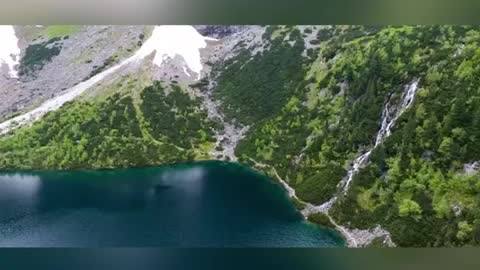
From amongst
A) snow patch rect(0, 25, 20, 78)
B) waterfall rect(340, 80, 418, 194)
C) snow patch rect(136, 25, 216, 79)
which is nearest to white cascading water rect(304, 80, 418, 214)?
waterfall rect(340, 80, 418, 194)

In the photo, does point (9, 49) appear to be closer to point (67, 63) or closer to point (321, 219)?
point (67, 63)

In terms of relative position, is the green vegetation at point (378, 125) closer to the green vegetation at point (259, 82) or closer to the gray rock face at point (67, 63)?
the green vegetation at point (259, 82)

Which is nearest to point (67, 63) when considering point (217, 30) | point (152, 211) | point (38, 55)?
point (38, 55)

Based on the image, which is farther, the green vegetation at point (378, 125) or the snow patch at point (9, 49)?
the snow patch at point (9, 49)

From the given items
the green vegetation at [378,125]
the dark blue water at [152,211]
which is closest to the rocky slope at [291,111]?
the green vegetation at [378,125]

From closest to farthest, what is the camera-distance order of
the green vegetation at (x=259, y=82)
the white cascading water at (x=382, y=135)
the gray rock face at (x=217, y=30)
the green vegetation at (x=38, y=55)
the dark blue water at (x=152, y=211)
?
the dark blue water at (x=152, y=211)
the gray rock face at (x=217, y=30)
the white cascading water at (x=382, y=135)
the green vegetation at (x=38, y=55)
the green vegetation at (x=259, y=82)
